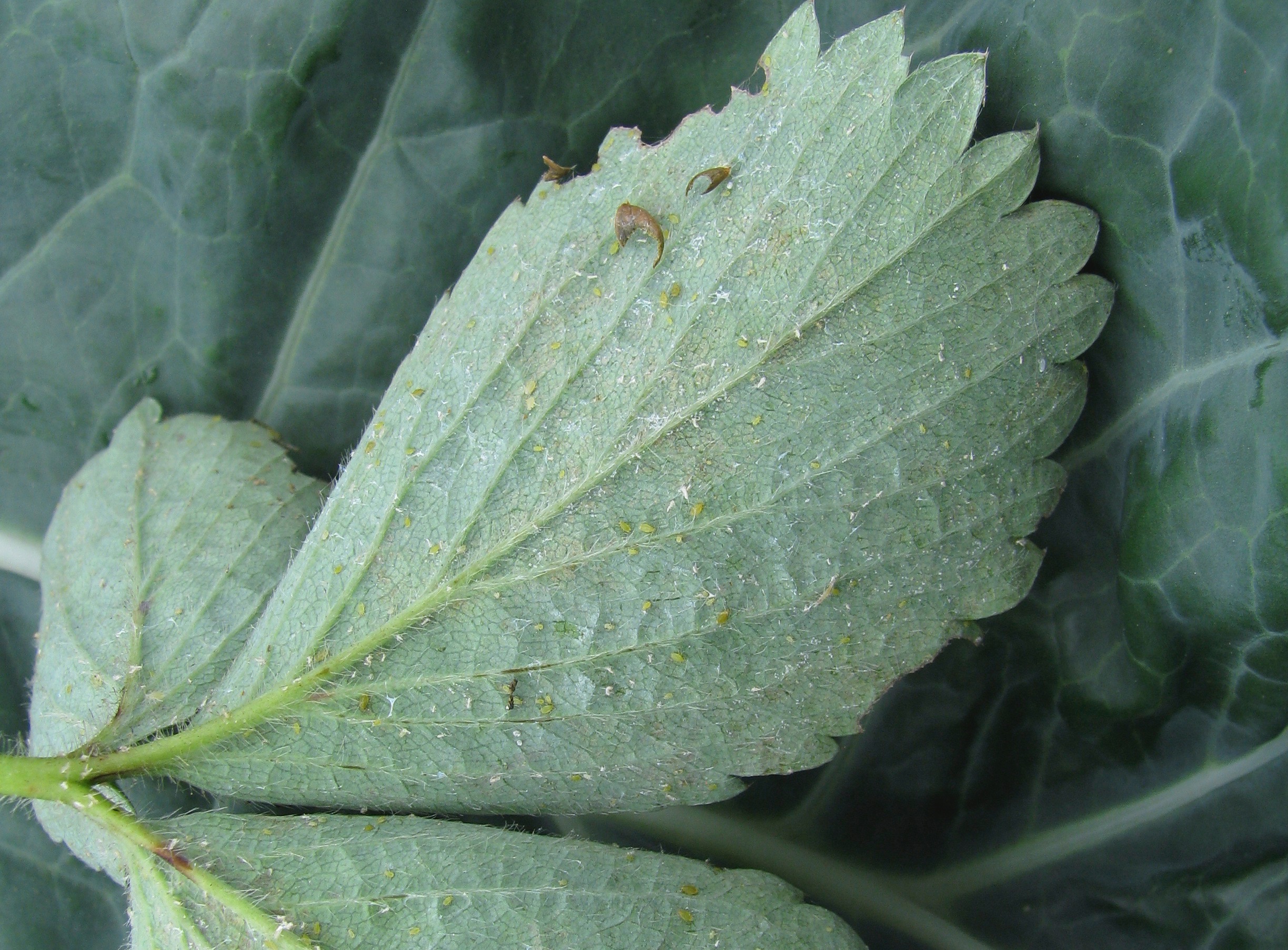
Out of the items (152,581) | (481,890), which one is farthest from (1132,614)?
(152,581)

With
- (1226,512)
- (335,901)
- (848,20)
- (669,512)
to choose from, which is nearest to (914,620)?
(669,512)

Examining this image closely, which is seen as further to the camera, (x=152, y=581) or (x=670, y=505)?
(x=152, y=581)

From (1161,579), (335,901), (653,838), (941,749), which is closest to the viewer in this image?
(335,901)

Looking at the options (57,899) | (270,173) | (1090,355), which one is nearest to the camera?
(1090,355)

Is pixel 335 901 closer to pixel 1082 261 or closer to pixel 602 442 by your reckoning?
pixel 602 442

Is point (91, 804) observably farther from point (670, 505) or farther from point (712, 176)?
point (712, 176)

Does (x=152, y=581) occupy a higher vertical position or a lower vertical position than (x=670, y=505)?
higher
